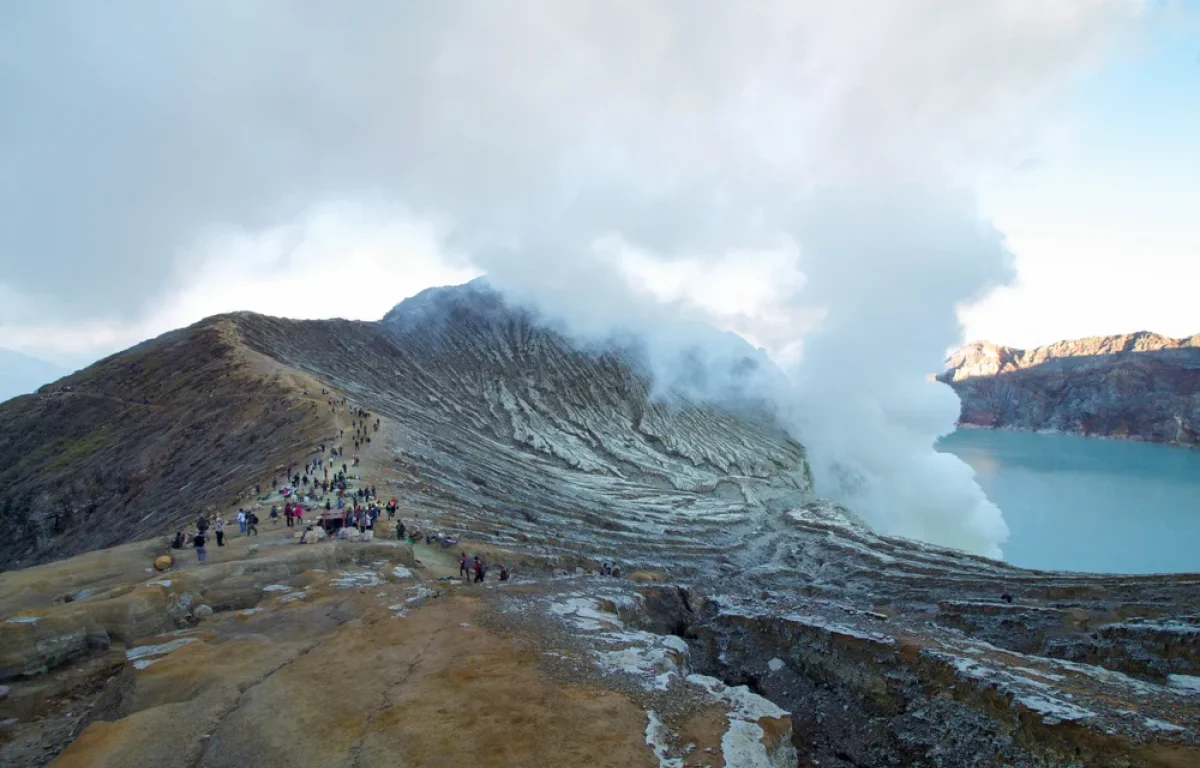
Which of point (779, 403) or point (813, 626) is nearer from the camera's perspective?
point (813, 626)

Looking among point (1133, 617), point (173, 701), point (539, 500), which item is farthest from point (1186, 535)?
point (173, 701)

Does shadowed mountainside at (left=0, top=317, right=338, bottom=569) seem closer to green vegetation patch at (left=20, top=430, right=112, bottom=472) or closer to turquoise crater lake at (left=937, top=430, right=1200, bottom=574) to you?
green vegetation patch at (left=20, top=430, right=112, bottom=472)

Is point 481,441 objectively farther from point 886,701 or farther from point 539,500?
point 886,701

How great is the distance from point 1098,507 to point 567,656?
148084 millimetres

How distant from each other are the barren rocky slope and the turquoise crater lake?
53.5m

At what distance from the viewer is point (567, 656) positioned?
1931cm

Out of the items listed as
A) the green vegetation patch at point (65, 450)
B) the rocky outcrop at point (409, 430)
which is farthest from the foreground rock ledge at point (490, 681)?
the green vegetation patch at point (65, 450)

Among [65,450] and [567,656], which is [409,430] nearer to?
[65,450]

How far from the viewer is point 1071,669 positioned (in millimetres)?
20766

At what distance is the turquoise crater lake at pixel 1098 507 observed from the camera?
90812 millimetres

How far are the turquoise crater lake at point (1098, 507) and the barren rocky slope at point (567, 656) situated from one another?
53530 millimetres

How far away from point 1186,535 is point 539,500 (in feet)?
382

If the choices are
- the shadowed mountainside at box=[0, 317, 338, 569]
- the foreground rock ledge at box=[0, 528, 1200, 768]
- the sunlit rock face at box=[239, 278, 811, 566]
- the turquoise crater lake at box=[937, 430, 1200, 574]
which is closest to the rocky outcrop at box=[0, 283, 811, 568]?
the shadowed mountainside at box=[0, 317, 338, 569]

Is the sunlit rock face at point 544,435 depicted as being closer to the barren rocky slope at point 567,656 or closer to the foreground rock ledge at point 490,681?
the barren rocky slope at point 567,656
